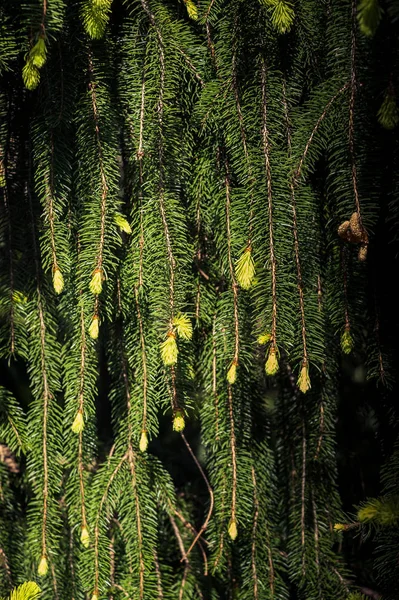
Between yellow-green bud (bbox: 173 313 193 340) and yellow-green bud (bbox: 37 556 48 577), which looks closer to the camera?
yellow-green bud (bbox: 173 313 193 340)

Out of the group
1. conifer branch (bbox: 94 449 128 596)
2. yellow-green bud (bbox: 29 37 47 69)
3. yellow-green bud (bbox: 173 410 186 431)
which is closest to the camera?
yellow-green bud (bbox: 29 37 47 69)

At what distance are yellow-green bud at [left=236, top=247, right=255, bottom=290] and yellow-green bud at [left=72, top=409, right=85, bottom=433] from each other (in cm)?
49

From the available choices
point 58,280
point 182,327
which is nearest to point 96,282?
point 58,280

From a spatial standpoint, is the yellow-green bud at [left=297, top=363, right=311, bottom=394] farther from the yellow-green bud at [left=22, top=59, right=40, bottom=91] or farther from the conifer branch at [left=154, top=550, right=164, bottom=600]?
the yellow-green bud at [left=22, top=59, right=40, bottom=91]

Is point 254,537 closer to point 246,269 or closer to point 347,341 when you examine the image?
point 347,341

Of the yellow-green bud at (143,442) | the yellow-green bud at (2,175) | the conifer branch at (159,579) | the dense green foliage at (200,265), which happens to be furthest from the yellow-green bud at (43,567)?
the yellow-green bud at (2,175)

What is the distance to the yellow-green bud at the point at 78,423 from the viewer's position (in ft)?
4.09

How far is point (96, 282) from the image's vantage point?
114 centimetres

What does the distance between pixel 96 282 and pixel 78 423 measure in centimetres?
34

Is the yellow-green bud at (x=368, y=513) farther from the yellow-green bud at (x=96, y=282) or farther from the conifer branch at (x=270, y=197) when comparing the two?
the yellow-green bud at (x=96, y=282)

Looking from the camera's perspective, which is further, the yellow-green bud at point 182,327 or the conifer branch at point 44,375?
the conifer branch at point 44,375

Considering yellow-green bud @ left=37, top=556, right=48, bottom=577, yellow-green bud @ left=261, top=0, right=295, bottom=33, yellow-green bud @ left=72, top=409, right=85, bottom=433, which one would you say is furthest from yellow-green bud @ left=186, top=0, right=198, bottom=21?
yellow-green bud @ left=37, top=556, right=48, bottom=577

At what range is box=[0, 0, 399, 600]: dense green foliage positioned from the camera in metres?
1.13

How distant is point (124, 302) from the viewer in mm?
1305
